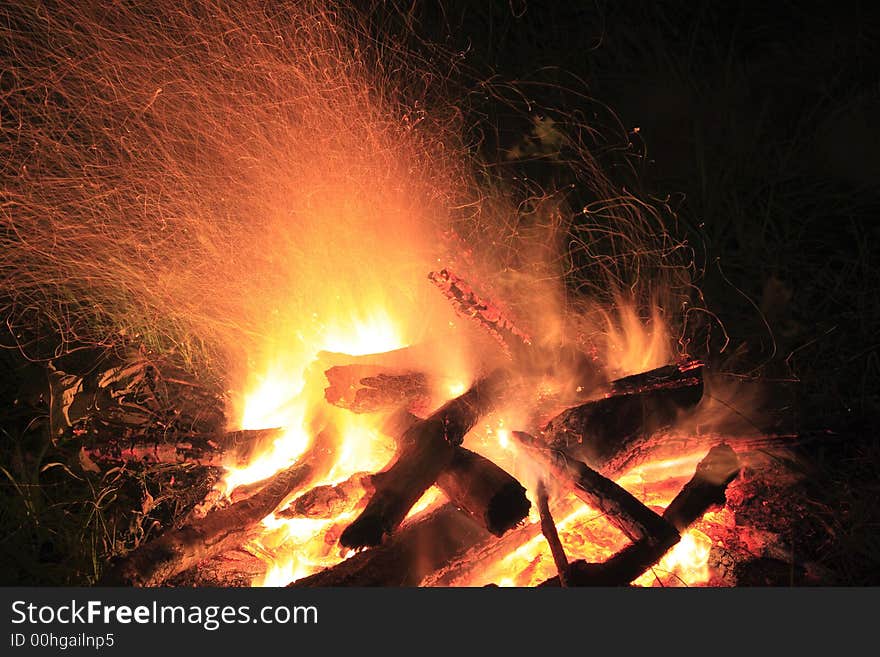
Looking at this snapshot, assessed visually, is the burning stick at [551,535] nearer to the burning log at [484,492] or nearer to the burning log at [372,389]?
the burning log at [484,492]

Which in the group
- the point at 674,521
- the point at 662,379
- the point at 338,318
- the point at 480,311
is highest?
the point at 338,318

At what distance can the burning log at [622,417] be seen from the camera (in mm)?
2969

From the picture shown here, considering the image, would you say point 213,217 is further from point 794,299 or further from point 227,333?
point 794,299

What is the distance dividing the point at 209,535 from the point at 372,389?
823mm

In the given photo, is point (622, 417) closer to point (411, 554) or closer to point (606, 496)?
point (606, 496)

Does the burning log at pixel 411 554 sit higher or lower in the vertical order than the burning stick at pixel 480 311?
lower

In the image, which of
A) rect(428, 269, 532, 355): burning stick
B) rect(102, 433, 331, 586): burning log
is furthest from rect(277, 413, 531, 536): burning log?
rect(428, 269, 532, 355): burning stick

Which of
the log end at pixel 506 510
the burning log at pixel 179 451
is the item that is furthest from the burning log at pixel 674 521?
the burning log at pixel 179 451

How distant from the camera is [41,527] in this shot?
3049 mm

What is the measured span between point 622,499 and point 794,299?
1.97m

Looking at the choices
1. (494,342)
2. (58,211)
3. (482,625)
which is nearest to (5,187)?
(58,211)

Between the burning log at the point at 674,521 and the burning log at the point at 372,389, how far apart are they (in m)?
1.02

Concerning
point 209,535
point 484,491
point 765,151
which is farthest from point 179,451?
point 765,151

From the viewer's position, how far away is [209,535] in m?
2.75
